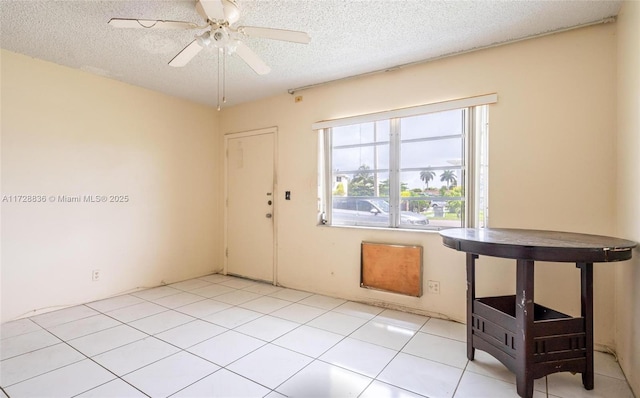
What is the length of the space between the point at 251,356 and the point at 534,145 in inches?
110

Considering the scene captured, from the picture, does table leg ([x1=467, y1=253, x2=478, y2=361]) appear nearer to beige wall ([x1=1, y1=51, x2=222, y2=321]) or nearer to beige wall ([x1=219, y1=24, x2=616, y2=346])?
beige wall ([x1=219, y1=24, x2=616, y2=346])

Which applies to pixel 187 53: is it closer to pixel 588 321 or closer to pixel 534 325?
pixel 534 325

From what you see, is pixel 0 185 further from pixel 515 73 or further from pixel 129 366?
pixel 515 73

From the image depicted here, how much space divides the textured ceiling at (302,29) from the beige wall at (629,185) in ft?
1.14

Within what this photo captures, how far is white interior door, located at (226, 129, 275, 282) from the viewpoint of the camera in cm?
415

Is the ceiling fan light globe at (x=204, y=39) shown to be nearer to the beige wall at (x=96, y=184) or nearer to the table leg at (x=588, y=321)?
the beige wall at (x=96, y=184)

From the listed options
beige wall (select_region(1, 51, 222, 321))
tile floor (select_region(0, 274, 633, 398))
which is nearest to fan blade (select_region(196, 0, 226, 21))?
tile floor (select_region(0, 274, 633, 398))

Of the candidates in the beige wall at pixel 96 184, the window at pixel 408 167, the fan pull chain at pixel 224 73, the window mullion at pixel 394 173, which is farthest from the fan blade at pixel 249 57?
the beige wall at pixel 96 184

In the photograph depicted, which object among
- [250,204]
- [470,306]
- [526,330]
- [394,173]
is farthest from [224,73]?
[526,330]

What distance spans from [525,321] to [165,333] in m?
2.65

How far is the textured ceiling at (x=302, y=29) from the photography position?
213 centimetres

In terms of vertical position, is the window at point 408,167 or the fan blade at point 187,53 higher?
the fan blade at point 187,53

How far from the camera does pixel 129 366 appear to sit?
2.05 metres

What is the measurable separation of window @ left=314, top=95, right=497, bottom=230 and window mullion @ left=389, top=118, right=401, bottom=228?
0.01m
